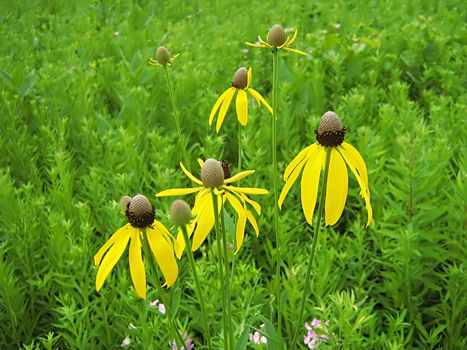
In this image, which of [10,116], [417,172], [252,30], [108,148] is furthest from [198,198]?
[252,30]

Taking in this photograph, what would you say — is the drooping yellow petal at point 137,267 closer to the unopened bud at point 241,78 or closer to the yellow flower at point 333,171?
the yellow flower at point 333,171

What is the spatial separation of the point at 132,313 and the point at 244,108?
0.73 meters

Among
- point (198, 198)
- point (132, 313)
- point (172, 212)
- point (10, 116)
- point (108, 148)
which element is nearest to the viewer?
point (172, 212)

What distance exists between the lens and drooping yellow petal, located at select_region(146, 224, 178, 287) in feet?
3.04

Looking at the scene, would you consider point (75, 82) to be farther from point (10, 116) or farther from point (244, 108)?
point (244, 108)

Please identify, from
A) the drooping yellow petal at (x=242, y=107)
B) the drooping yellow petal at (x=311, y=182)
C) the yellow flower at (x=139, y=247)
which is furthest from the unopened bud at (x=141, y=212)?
the drooping yellow petal at (x=242, y=107)

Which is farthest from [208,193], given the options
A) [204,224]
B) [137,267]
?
[137,267]

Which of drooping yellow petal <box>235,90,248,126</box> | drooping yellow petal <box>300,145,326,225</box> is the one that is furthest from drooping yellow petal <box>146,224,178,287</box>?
drooping yellow petal <box>235,90,248,126</box>

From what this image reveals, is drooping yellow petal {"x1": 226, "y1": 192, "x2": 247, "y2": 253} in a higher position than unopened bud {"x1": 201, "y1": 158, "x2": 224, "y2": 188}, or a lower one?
lower

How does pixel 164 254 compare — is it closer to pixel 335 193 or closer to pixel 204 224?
pixel 204 224

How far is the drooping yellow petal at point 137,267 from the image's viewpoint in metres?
0.92

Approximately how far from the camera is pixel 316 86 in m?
2.86

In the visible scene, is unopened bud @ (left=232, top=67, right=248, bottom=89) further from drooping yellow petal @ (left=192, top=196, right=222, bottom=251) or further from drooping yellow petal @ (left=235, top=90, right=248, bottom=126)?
drooping yellow petal @ (left=192, top=196, right=222, bottom=251)

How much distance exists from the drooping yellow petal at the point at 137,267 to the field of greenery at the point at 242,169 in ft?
0.24
